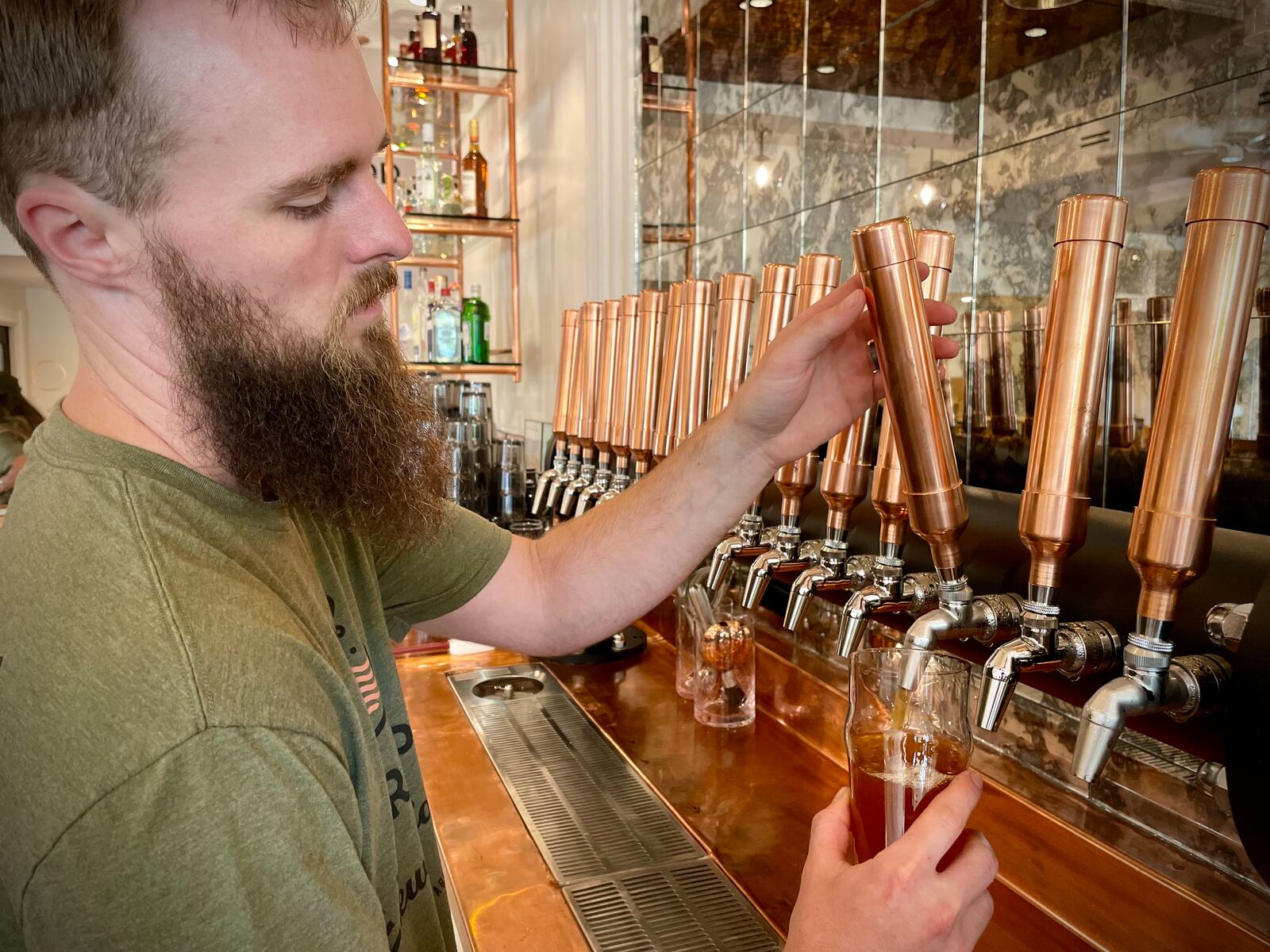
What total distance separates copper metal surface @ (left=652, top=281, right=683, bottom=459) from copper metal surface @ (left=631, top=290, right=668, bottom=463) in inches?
1.8

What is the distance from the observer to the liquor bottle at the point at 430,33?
3.38 m

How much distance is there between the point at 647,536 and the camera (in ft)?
3.74

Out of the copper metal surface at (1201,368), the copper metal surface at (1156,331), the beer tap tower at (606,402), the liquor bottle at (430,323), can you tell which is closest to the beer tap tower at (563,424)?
the beer tap tower at (606,402)

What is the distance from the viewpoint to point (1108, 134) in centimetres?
105

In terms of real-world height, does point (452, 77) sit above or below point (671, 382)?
above

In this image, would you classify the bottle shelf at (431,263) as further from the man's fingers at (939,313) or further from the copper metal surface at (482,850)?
the man's fingers at (939,313)

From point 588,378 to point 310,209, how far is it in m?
1.08

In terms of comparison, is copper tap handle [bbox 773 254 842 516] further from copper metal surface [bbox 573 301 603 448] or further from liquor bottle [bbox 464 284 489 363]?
liquor bottle [bbox 464 284 489 363]

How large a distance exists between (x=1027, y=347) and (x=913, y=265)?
1.54 ft

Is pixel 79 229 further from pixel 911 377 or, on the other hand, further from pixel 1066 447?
pixel 1066 447

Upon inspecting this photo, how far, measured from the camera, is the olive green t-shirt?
1.69 feet

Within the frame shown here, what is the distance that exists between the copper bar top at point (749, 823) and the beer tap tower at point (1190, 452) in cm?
35

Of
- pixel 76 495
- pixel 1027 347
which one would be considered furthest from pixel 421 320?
pixel 76 495

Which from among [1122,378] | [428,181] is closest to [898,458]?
[1122,378]
